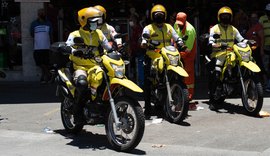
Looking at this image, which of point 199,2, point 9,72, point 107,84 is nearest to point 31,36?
point 9,72

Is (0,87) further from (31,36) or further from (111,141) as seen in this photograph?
(111,141)

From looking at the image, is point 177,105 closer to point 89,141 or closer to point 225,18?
point 89,141

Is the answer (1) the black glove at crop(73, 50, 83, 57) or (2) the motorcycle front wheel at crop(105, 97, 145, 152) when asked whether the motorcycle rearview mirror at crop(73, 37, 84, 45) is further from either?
(2) the motorcycle front wheel at crop(105, 97, 145, 152)

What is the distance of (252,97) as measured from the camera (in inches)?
375

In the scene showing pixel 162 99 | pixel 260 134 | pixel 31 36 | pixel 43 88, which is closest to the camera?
pixel 260 134

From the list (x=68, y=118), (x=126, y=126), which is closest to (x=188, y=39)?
(x=68, y=118)

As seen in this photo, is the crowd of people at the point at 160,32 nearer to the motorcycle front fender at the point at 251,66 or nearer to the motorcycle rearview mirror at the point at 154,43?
the motorcycle rearview mirror at the point at 154,43

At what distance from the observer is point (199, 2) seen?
16250 millimetres

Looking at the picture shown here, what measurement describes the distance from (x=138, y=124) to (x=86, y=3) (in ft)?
30.6

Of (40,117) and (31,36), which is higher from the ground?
(31,36)

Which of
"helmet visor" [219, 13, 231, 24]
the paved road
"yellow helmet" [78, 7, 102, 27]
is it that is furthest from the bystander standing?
"yellow helmet" [78, 7, 102, 27]

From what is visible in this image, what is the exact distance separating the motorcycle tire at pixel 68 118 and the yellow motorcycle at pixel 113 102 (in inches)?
4.0

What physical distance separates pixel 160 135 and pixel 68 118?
4.75 feet

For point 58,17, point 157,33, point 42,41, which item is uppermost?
point 58,17
